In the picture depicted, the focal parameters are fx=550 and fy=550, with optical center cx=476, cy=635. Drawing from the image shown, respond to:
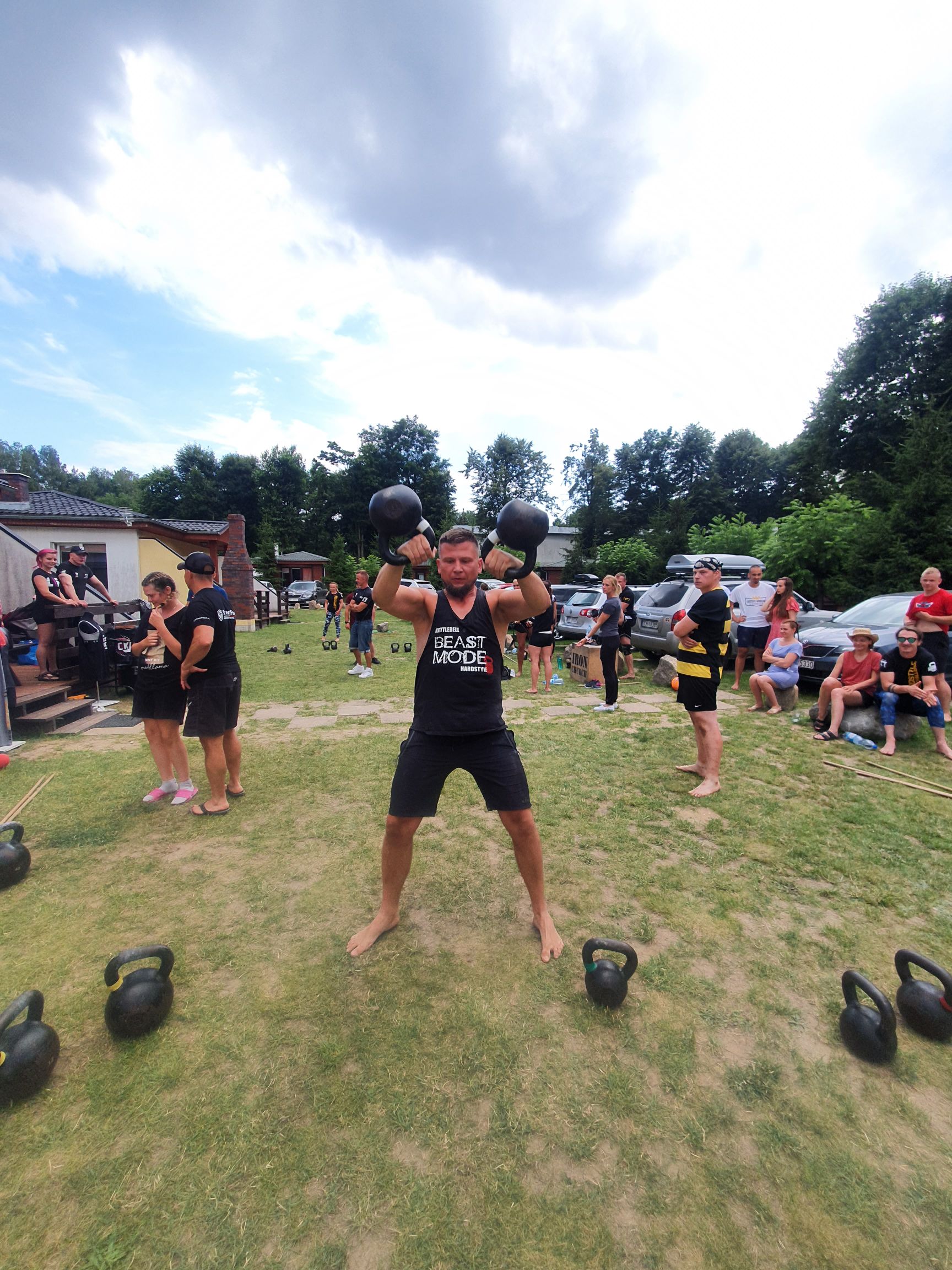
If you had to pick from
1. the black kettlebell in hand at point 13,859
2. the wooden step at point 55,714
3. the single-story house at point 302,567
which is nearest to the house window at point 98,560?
the wooden step at point 55,714

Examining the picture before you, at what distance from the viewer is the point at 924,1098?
6.66 feet

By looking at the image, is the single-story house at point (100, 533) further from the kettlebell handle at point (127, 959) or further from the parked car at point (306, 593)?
the kettlebell handle at point (127, 959)

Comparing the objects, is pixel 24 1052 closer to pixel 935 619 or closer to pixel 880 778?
pixel 880 778

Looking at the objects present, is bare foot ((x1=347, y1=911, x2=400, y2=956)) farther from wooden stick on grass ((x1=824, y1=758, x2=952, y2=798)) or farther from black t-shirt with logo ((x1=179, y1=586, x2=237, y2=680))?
wooden stick on grass ((x1=824, y1=758, x2=952, y2=798))

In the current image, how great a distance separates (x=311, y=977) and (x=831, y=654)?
8.18 m

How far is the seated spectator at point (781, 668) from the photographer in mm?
7688

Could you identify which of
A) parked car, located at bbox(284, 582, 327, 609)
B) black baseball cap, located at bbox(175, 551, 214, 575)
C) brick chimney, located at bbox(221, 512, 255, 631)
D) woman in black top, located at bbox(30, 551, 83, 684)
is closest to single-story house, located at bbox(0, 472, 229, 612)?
brick chimney, located at bbox(221, 512, 255, 631)

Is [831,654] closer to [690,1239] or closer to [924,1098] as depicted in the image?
[924,1098]

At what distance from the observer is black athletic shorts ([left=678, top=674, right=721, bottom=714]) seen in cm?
478

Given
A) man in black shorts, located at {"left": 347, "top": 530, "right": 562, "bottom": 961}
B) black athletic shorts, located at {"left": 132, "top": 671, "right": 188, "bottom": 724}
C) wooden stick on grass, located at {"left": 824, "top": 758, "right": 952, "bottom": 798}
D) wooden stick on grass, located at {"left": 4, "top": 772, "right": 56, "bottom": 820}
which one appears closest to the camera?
man in black shorts, located at {"left": 347, "top": 530, "right": 562, "bottom": 961}

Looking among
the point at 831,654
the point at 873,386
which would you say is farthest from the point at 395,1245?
the point at 873,386

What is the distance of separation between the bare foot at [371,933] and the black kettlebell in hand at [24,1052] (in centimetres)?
121

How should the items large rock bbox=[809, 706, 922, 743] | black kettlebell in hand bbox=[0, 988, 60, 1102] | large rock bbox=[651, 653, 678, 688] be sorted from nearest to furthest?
black kettlebell in hand bbox=[0, 988, 60, 1102] < large rock bbox=[809, 706, 922, 743] < large rock bbox=[651, 653, 678, 688]

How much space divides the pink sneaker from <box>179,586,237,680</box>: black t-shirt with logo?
1.31 m
